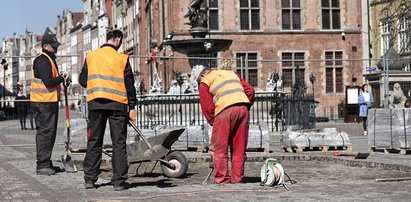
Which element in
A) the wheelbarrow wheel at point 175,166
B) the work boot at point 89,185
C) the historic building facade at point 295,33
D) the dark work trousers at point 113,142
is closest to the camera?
the dark work trousers at point 113,142

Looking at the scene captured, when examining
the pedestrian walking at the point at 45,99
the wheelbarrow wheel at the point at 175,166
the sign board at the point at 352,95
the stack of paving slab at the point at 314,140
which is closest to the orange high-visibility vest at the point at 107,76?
the wheelbarrow wheel at the point at 175,166

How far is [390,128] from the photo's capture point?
50.9 ft

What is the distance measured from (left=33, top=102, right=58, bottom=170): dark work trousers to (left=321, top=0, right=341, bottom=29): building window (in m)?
39.0

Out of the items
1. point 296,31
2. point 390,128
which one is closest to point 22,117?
point 390,128

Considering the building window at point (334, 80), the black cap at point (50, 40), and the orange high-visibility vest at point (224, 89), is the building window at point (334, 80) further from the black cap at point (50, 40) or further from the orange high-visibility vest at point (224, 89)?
the orange high-visibility vest at point (224, 89)

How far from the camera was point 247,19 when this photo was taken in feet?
156

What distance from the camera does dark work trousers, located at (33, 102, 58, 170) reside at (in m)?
10.9

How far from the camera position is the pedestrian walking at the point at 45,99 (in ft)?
35.6

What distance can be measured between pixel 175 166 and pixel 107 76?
222 centimetres

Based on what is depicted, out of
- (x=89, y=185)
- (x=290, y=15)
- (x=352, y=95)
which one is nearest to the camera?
(x=89, y=185)

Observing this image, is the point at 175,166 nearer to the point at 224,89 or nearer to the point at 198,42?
the point at 224,89

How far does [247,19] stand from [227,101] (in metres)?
38.2

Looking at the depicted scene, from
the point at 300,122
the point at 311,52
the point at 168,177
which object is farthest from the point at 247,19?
the point at 168,177

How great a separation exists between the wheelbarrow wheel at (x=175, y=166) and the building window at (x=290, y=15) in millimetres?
38243
